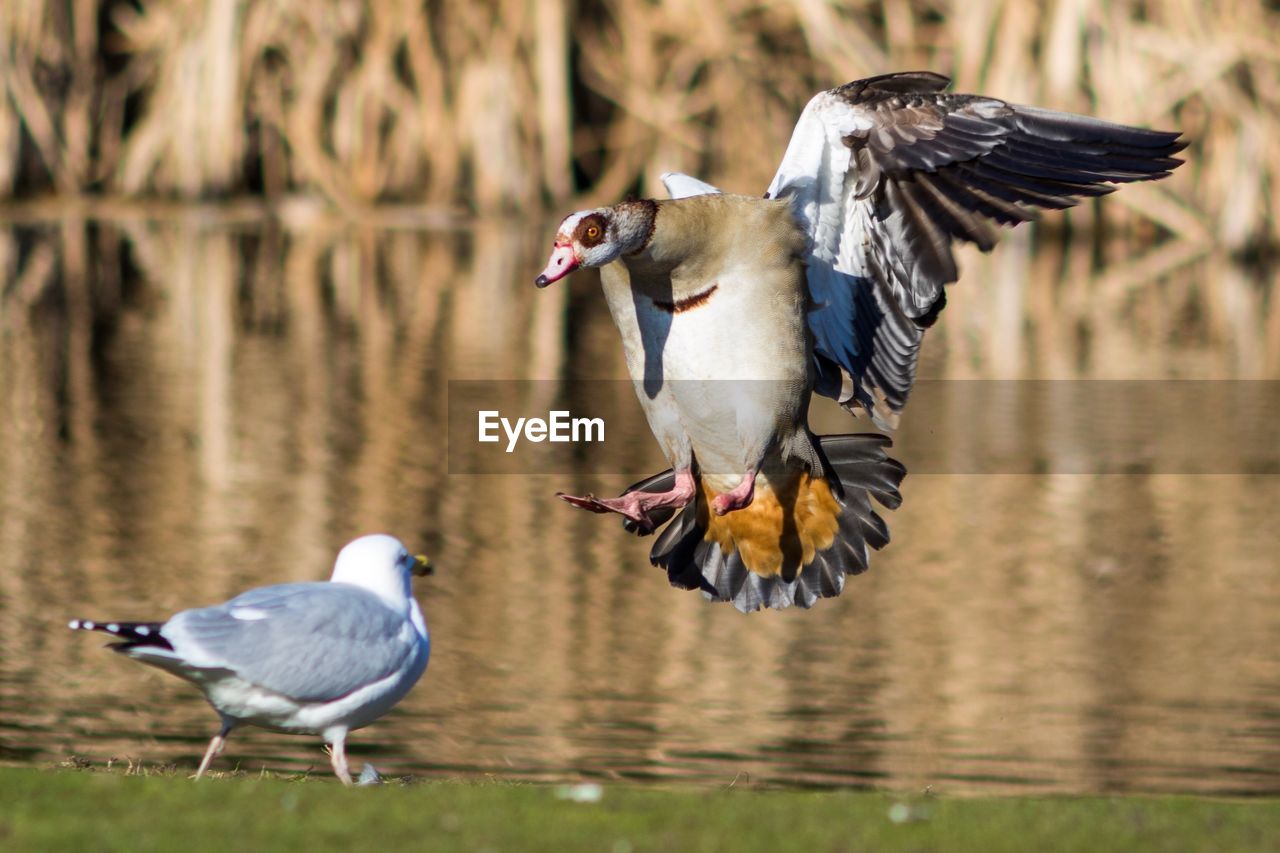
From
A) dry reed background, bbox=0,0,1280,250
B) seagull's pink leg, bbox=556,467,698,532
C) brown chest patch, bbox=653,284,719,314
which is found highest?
dry reed background, bbox=0,0,1280,250

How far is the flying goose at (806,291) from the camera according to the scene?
6535 mm

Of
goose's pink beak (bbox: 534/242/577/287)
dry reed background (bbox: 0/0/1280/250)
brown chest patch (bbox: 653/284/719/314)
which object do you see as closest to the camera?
goose's pink beak (bbox: 534/242/577/287)

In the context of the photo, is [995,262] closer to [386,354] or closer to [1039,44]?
[1039,44]

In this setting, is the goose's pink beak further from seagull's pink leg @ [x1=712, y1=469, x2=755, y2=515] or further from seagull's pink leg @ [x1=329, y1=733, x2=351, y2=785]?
seagull's pink leg @ [x1=329, y1=733, x2=351, y2=785]

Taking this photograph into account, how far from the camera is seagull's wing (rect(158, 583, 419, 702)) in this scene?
5617 millimetres

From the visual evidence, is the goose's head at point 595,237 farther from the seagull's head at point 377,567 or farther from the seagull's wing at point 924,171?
the seagull's head at point 377,567

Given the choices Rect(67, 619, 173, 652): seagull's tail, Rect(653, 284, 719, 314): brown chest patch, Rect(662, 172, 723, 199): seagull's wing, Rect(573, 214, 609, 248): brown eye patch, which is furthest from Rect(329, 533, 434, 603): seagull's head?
Rect(662, 172, 723, 199): seagull's wing

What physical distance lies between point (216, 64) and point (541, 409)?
11.8 meters

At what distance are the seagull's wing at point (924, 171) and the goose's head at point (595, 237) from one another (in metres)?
0.64

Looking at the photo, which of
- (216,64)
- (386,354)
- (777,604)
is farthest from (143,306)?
(777,604)

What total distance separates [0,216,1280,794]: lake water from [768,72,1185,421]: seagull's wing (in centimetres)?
177

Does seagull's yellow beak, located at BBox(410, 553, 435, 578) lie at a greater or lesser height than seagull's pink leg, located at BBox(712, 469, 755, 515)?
lesser

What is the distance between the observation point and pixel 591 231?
629 cm

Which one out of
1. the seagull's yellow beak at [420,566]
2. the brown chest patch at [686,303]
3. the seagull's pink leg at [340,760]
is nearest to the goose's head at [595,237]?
the brown chest patch at [686,303]
